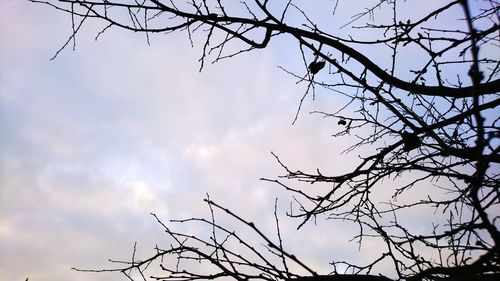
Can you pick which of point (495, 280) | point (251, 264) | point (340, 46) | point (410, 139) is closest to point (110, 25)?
point (340, 46)

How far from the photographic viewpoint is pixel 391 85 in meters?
3.25

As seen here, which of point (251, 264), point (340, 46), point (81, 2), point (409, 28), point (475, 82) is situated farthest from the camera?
point (340, 46)

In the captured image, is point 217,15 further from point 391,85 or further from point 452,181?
point 452,181

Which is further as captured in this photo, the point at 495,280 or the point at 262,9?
the point at 262,9

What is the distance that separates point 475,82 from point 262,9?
2.44 meters

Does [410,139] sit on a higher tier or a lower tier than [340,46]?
lower

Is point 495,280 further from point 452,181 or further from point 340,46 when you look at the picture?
point 340,46

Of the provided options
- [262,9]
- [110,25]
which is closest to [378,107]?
[262,9]

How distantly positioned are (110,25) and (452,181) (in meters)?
3.14

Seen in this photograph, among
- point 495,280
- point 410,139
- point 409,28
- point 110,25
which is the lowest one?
point 495,280

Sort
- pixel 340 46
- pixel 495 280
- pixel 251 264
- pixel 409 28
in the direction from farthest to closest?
pixel 340 46 → pixel 409 28 → pixel 251 264 → pixel 495 280

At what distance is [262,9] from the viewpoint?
3.01m

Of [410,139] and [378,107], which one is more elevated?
[378,107]

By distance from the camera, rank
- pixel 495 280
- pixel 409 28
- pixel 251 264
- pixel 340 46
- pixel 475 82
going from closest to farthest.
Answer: pixel 475 82, pixel 495 280, pixel 251 264, pixel 409 28, pixel 340 46
